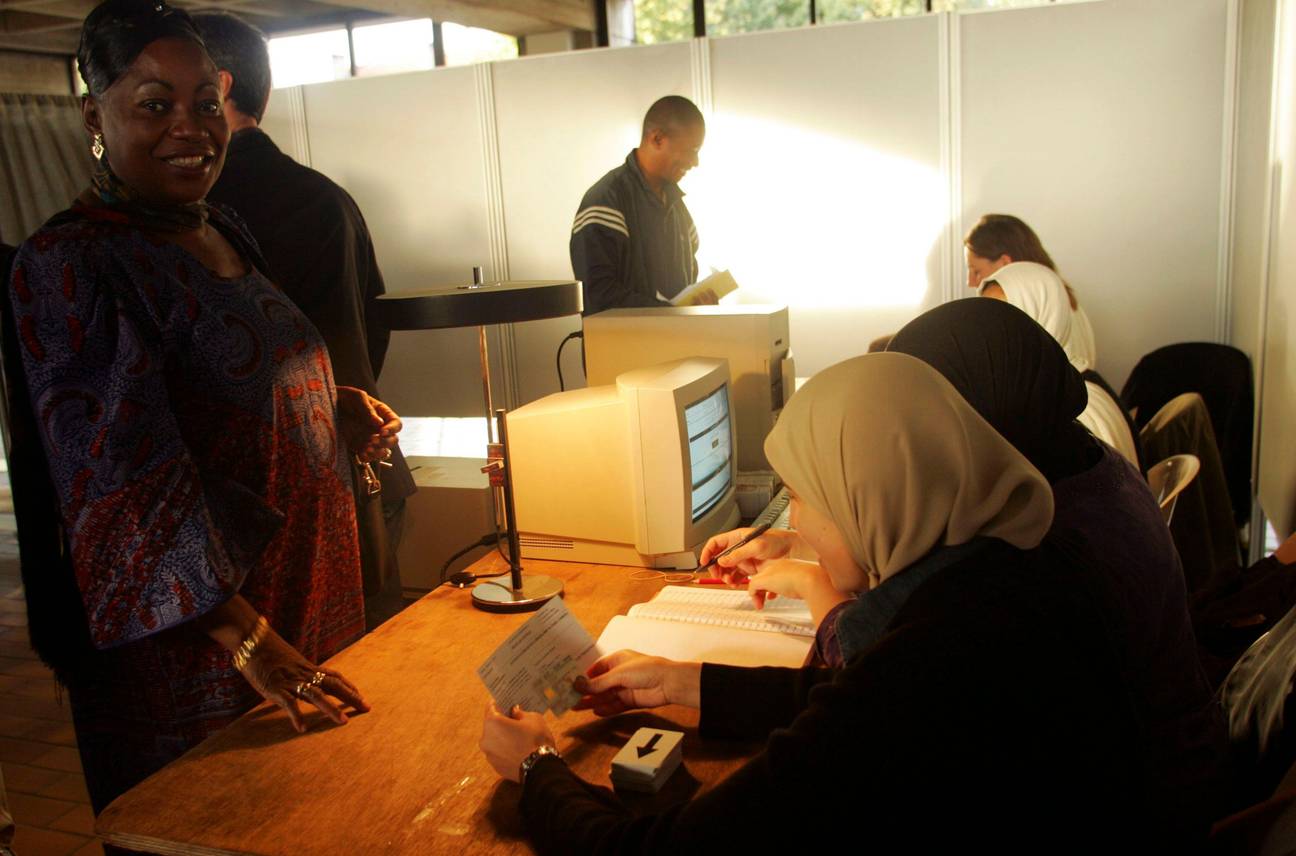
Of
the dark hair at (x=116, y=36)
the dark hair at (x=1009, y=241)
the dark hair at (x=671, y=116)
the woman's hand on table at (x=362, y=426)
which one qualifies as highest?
the dark hair at (x=671, y=116)

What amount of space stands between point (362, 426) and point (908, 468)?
1.08 metres

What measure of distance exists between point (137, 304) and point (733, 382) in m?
1.50

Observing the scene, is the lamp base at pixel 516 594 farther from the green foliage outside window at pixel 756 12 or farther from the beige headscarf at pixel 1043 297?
the green foliage outside window at pixel 756 12

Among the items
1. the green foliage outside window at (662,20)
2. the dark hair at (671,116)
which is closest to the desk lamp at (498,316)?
→ the dark hair at (671,116)

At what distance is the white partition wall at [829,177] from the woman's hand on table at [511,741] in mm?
3319

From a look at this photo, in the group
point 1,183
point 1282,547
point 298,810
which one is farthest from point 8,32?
point 1282,547

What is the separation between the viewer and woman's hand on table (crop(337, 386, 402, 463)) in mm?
1802

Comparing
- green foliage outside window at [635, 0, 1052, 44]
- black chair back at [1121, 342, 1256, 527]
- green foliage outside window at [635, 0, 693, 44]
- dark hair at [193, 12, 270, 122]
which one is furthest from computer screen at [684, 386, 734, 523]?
green foliage outside window at [635, 0, 693, 44]

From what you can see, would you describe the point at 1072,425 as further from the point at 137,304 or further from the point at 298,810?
the point at 137,304

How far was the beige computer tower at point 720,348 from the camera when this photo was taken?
2545mm

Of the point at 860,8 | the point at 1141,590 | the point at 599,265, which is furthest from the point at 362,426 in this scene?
the point at 860,8

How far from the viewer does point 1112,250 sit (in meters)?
4.04

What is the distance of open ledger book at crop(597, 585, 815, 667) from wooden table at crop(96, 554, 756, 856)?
17cm

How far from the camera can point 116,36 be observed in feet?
4.57
